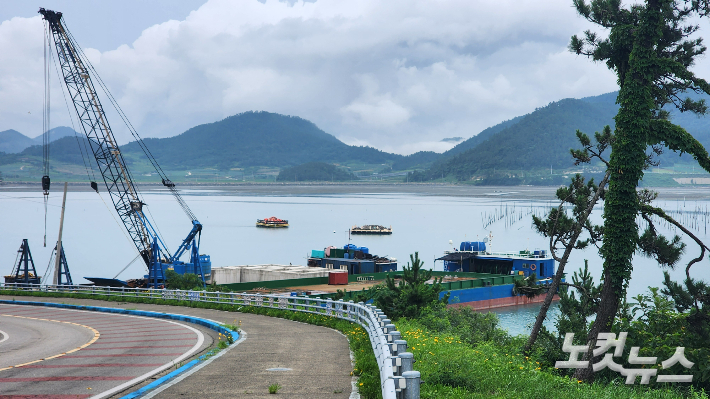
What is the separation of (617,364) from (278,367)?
1286cm

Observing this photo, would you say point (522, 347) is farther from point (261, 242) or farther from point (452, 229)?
point (452, 229)

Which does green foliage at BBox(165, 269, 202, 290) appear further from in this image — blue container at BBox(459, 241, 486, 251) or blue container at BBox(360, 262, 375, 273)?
blue container at BBox(459, 241, 486, 251)

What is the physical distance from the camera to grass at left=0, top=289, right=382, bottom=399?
12.7 m

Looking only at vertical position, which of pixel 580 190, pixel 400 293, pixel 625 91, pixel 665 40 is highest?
pixel 665 40

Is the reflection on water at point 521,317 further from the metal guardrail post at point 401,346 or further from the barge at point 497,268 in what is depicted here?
the metal guardrail post at point 401,346

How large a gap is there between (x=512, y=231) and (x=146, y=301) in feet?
470

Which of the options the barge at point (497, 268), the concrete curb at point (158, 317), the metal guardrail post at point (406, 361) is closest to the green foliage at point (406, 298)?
the concrete curb at point (158, 317)

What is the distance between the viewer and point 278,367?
15.5 meters

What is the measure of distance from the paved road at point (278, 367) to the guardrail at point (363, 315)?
1071 mm

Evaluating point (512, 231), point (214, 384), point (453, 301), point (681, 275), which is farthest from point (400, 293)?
point (512, 231)

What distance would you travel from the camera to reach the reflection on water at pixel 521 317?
184 ft

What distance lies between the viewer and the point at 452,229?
175 meters

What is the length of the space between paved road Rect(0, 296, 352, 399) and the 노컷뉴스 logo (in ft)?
24.9

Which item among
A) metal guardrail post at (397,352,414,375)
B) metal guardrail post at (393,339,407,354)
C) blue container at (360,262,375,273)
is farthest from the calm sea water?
metal guardrail post at (397,352,414,375)
